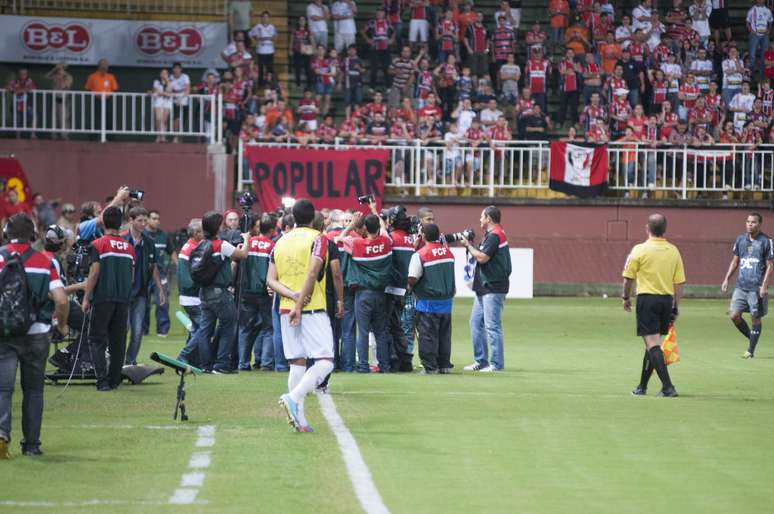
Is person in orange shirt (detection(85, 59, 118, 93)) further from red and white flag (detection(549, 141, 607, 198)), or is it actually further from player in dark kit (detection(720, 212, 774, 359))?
player in dark kit (detection(720, 212, 774, 359))

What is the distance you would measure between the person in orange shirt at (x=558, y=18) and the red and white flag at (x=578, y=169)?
5420 millimetres

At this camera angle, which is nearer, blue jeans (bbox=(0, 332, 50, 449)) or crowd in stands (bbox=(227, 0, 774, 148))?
blue jeans (bbox=(0, 332, 50, 449))

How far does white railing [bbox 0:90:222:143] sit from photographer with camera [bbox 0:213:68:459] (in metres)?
21.3

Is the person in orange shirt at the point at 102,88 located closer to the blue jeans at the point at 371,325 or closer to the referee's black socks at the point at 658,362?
the blue jeans at the point at 371,325

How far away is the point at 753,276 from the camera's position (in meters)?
20.2

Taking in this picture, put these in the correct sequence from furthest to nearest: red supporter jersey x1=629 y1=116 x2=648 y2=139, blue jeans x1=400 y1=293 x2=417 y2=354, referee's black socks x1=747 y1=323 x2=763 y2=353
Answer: red supporter jersey x1=629 y1=116 x2=648 y2=139
referee's black socks x1=747 y1=323 x2=763 y2=353
blue jeans x1=400 y1=293 x2=417 y2=354

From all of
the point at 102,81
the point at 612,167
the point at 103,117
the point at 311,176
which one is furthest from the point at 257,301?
the point at 612,167

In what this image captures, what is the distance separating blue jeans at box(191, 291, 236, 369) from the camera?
16.5m

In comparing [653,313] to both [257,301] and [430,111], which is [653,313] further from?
[430,111]

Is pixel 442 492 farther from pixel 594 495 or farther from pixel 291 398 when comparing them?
pixel 291 398

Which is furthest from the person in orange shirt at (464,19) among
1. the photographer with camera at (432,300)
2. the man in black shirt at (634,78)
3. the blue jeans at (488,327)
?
the photographer with camera at (432,300)

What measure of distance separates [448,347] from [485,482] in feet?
25.1

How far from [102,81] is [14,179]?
3504 millimetres

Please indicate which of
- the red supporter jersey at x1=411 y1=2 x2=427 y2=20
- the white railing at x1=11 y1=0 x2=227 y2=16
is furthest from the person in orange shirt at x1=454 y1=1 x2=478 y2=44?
the white railing at x1=11 y1=0 x2=227 y2=16
